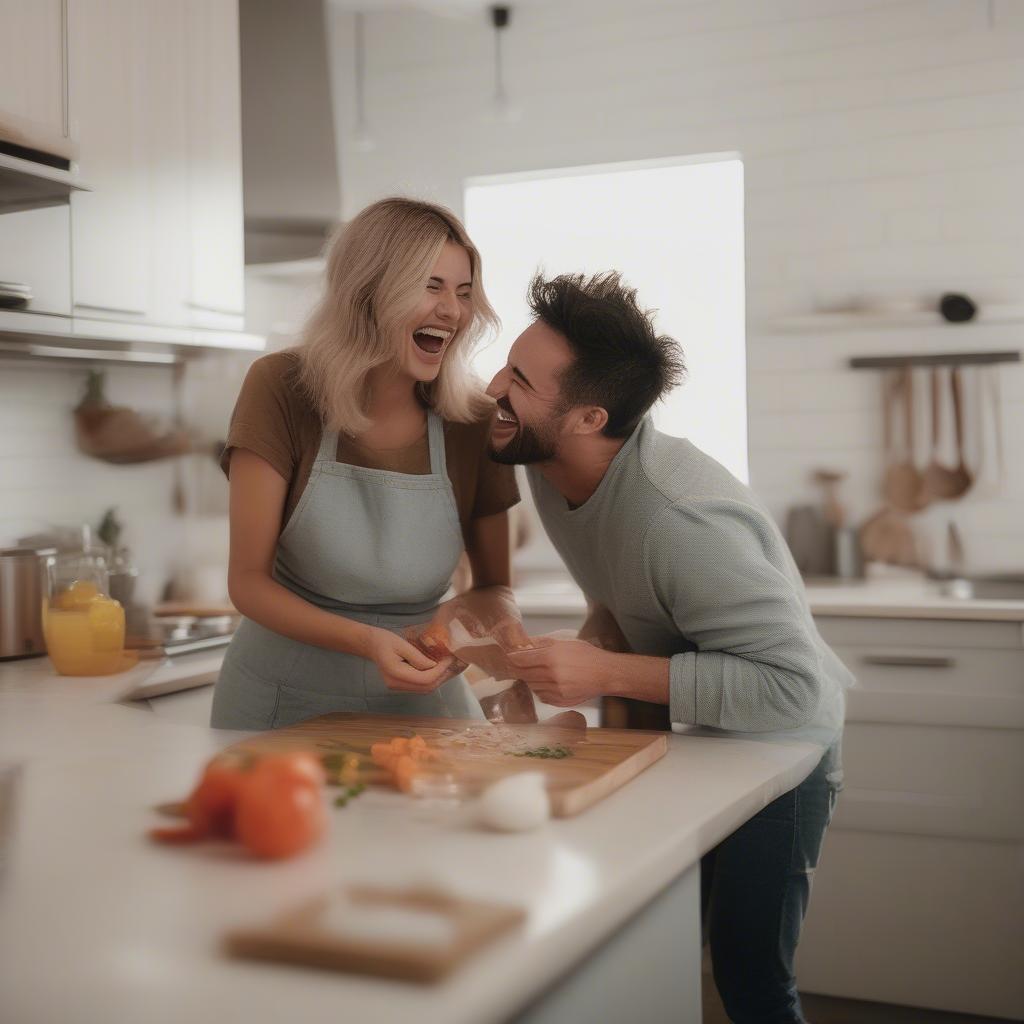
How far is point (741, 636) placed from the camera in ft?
4.96

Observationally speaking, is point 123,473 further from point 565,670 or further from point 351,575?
point 565,670

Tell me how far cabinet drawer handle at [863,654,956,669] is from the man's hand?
1.51 m

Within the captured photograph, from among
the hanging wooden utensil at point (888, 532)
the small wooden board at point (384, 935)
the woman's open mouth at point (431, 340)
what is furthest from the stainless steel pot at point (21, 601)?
the hanging wooden utensil at point (888, 532)

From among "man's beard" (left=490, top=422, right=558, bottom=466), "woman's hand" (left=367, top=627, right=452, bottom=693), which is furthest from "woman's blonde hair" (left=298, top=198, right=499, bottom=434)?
"woman's hand" (left=367, top=627, right=452, bottom=693)

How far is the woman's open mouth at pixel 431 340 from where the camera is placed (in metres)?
1.85

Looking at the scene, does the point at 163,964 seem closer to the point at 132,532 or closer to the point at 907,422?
the point at 132,532

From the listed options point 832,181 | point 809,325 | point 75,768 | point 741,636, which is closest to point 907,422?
point 809,325

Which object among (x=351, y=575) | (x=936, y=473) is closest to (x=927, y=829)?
(x=936, y=473)

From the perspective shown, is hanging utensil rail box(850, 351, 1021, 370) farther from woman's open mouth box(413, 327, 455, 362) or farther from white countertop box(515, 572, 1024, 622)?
woman's open mouth box(413, 327, 455, 362)

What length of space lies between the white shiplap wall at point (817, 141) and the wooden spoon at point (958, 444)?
5cm

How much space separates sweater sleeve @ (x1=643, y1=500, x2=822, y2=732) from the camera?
151 centimetres

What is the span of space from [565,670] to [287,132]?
2.19 metres

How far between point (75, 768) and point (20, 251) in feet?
4.31

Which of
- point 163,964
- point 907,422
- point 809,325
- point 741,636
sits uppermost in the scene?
point 809,325
